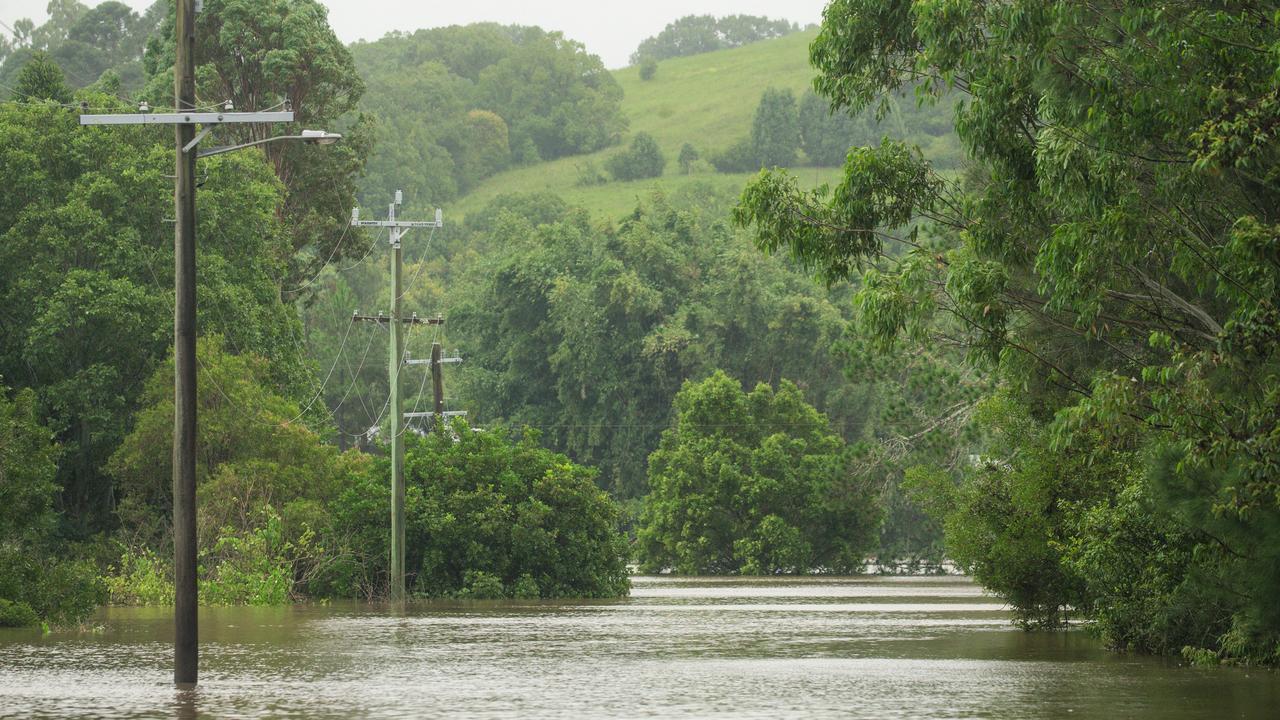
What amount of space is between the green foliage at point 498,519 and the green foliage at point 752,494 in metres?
21.3

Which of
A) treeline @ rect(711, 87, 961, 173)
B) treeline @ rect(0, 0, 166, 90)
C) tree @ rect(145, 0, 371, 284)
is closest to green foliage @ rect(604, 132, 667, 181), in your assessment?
treeline @ rect(711, 87, 961, 173)

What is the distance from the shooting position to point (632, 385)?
8669cm

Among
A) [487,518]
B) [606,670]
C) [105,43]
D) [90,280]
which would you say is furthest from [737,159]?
[606,670]

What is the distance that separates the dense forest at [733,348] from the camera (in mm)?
17953

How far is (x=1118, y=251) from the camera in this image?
17438mm

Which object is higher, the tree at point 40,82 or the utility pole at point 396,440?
the tree at point 40,82

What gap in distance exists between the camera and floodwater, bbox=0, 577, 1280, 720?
17703 millimetres

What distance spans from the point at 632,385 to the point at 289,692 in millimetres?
67508

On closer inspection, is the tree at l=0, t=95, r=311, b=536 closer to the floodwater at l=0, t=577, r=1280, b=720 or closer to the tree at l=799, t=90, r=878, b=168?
the floodwater at l=0, t=577, r=1280, b=720

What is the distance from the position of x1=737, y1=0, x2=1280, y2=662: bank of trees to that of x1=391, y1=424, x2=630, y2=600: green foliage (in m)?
22.8

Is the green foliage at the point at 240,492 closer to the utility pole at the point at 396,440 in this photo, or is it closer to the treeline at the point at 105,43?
the utility pole at the point at 396,440

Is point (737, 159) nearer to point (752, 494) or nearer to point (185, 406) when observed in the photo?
point (752, 494)

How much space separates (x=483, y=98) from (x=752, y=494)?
11094 cm

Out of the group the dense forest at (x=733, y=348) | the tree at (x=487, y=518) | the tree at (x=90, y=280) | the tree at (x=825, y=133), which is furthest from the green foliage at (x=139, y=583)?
the tree at (x=825, y=133)
